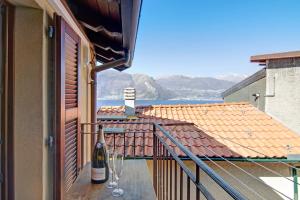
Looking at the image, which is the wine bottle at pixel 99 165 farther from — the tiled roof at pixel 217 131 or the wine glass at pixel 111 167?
the tiled roof at pixel 217 131

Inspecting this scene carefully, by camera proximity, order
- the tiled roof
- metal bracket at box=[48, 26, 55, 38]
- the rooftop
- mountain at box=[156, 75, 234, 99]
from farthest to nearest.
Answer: mountain at box=[156, 75, 234, 99] < the rooftop < the tiled roof < metal bracket at box=[48, 26, 55, 38]

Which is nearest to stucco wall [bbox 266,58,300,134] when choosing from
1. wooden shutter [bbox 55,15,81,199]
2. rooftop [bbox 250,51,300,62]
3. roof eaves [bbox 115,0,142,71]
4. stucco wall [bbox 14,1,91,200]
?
rooftop [bbox 250,51,300,62]

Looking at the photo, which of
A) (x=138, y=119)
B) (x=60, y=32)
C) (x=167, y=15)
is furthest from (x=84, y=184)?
(x=167, y=15)

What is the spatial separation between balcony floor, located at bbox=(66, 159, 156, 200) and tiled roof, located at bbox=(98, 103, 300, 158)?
7.24ft

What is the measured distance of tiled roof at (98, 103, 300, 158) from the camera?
183 inches

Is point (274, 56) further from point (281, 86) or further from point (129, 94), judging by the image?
point (129, 94)

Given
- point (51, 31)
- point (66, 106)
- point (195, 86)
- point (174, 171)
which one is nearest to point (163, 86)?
point (195, 86)

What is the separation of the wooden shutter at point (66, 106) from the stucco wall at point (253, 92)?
6.46m

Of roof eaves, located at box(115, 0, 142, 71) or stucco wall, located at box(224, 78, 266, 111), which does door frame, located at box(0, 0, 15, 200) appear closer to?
roof eaves, located at box(115, 0, 142, 71)

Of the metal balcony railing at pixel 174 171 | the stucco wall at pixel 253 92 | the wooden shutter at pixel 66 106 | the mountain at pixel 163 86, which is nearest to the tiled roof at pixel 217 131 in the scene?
the metal balcony railing at pixel 174 171

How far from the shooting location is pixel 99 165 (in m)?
1.66

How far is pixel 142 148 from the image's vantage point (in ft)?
15.3

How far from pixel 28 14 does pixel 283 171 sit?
15.9 feet

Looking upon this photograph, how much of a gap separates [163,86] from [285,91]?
22.0m
